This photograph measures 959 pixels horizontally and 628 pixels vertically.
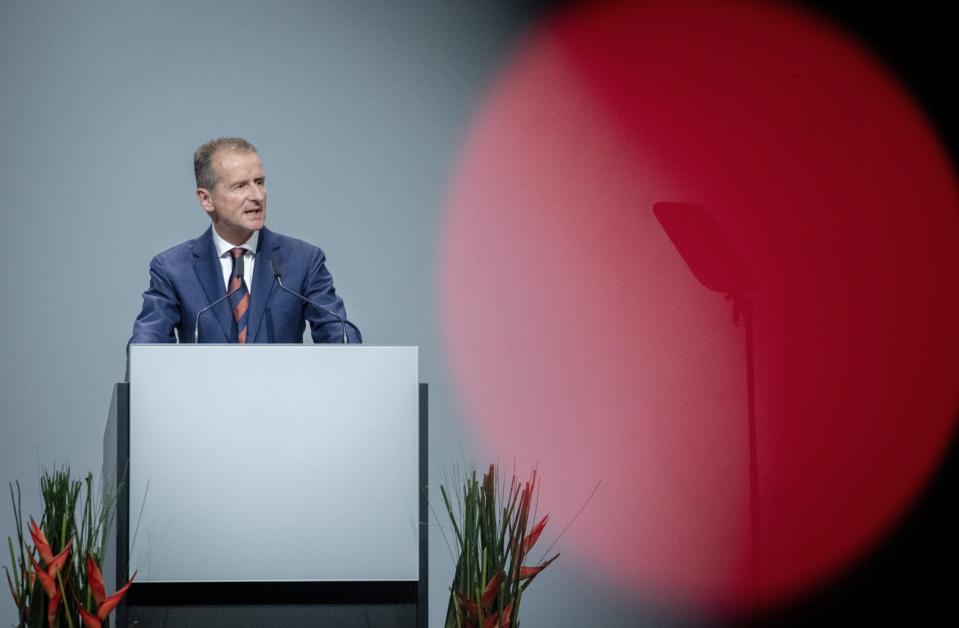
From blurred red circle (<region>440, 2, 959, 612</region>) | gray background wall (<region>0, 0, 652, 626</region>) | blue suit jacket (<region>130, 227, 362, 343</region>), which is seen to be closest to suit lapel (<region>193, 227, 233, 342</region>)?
blue suit jacket (<region>130, 227, 362, 343</region>)

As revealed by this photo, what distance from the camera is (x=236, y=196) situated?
3.05m

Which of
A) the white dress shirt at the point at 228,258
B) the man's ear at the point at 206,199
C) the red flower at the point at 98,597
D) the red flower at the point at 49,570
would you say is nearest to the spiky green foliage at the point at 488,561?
the red flower at the point at 98,597

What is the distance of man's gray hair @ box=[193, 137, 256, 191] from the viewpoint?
3111mm

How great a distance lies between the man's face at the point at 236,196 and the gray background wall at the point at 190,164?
38.6 inches

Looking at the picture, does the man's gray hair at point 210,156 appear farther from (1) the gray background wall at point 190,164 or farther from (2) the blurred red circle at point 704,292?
(2) the blurred red circle at point 704,292

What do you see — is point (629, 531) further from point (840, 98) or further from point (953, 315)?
point (840, 98)

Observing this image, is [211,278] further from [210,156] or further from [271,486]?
[271,486]

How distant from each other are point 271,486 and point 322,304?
0.91 meters

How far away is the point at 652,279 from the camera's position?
4.33 meters

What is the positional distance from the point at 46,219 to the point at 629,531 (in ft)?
7.59

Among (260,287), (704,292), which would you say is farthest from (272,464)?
(704,292)

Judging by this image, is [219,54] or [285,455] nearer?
[285,455]

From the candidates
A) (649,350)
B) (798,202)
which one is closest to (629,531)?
(649,350)

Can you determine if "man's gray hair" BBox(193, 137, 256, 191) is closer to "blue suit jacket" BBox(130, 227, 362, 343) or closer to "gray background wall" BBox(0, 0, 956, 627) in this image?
"blue suit jacket" BBox(130, 227, 362, 343)
